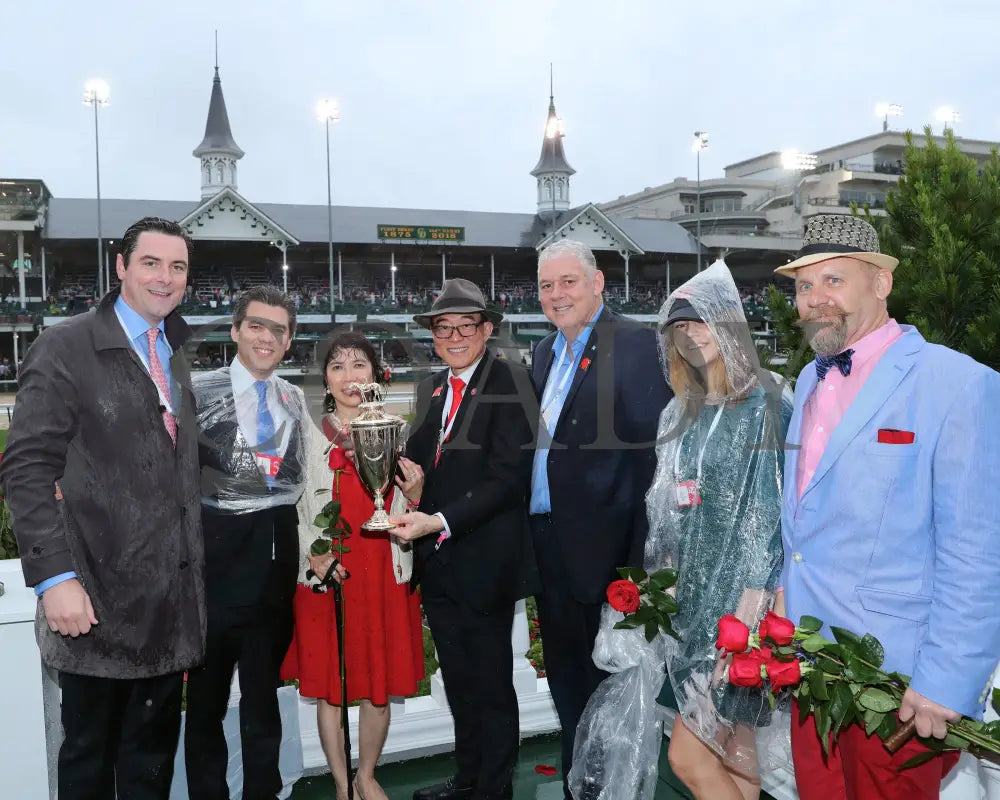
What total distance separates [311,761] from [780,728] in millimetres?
2365

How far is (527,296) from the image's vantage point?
39219mm

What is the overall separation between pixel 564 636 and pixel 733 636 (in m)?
1.51

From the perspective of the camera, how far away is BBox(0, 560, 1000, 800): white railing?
292 cm

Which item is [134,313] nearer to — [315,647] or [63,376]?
[63,376]

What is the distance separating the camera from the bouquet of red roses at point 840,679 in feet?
6.68

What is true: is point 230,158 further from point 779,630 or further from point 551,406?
point 779,630

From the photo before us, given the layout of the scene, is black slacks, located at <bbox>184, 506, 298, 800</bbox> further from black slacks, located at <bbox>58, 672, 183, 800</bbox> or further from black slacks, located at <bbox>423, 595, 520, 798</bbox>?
black slacks, located at <bbox>423, 595, 520, 798</bbox>

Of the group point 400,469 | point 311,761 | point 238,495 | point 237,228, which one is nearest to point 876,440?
point 400,469

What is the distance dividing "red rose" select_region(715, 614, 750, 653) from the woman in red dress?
1.63 meters

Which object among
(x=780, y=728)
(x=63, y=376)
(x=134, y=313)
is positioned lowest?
(x=780, y=728)

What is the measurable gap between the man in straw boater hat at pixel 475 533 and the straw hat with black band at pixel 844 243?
149 centimetres

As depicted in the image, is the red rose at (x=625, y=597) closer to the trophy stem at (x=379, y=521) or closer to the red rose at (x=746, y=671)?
the red rose at (x=746, y=671)

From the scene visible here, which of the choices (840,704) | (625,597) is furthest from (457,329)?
(840,704)

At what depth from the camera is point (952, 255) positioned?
5.44m
